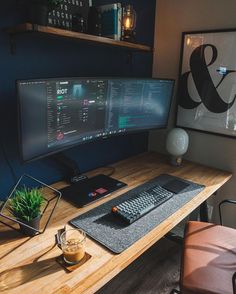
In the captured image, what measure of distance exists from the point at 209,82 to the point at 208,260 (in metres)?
1.16

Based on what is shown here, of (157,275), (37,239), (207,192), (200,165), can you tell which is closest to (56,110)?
(37,239)

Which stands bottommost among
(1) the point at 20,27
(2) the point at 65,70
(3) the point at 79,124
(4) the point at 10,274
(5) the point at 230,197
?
(5) the point at 230,197

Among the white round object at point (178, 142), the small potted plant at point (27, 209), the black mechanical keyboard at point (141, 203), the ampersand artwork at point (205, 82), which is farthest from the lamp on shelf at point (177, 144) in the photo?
the small potted plant at point (27, 209)

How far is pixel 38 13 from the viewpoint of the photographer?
1.19m

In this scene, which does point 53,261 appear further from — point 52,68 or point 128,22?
point 128,22

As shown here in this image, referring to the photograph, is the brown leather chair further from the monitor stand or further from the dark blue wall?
the dark blue wall

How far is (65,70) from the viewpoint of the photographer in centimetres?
159

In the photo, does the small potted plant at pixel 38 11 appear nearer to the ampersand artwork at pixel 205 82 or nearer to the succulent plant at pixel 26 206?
the succulent plant at pixel 26 206

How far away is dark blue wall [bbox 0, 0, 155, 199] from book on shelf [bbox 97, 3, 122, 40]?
18cm

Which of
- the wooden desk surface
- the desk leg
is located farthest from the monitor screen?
the desk leg

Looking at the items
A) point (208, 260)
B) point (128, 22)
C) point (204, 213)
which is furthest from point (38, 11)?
point (204, 213)

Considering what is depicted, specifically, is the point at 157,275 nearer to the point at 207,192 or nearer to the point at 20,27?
the point at 207,192

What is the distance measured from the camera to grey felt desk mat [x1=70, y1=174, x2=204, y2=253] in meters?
1.13

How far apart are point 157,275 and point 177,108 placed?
1.23 metres
